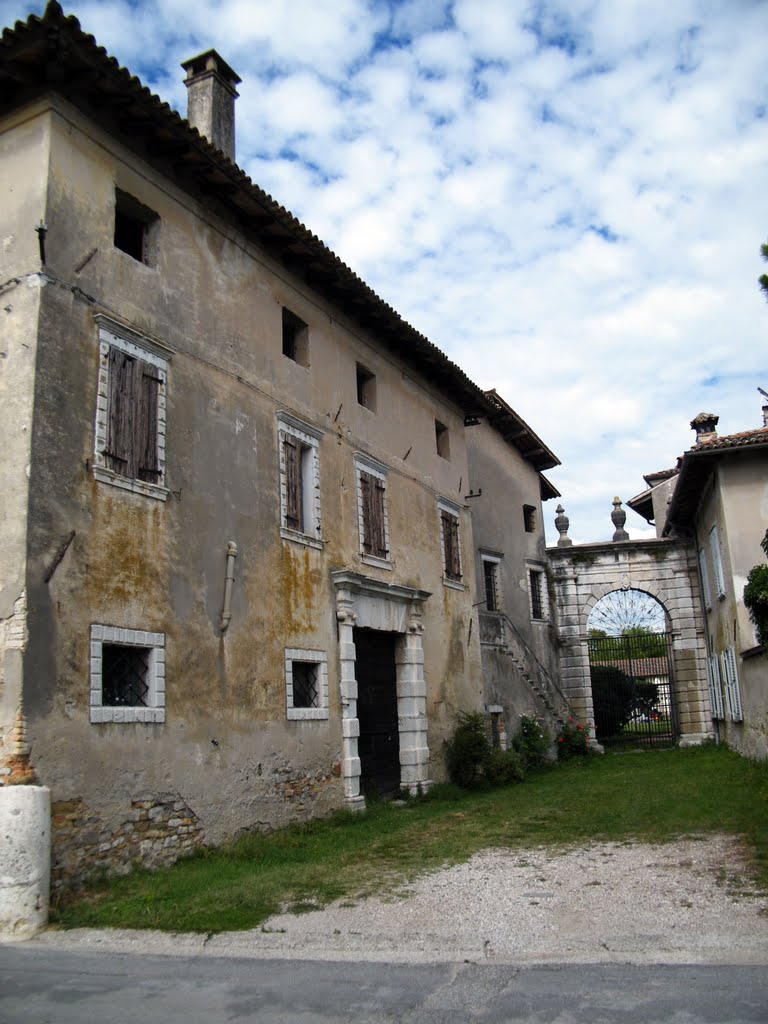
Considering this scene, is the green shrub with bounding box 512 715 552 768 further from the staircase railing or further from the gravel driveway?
the gravel driveway

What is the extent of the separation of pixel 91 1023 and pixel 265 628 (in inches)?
269

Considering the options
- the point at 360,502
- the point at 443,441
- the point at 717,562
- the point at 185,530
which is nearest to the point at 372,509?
the point at 360,502

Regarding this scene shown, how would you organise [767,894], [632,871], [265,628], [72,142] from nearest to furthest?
[767,894] < [632,871] < [72,142] < [265,628]

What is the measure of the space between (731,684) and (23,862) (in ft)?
52.9

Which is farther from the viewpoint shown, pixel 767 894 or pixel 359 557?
pixel 359 557

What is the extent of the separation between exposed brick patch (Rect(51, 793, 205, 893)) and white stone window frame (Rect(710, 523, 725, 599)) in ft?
44.7

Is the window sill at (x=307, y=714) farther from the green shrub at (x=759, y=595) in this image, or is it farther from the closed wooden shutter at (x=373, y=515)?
the green shrub at (x=759, y=595)

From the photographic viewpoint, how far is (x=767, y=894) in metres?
7.09

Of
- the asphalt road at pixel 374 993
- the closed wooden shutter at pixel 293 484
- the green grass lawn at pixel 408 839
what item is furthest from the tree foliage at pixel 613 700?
the asphalt road at pixel 374 993

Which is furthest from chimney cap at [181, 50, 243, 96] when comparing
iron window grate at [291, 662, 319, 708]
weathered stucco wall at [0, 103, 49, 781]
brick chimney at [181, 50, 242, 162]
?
iron window grate at [291, 662, 319, 708]

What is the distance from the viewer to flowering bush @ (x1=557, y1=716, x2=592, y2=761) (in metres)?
22.4

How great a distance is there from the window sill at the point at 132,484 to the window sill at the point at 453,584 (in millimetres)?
8007

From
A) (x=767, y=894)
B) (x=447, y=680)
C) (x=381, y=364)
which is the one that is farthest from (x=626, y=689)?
(x=767, y=894)

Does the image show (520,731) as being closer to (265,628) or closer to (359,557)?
(359,557)
